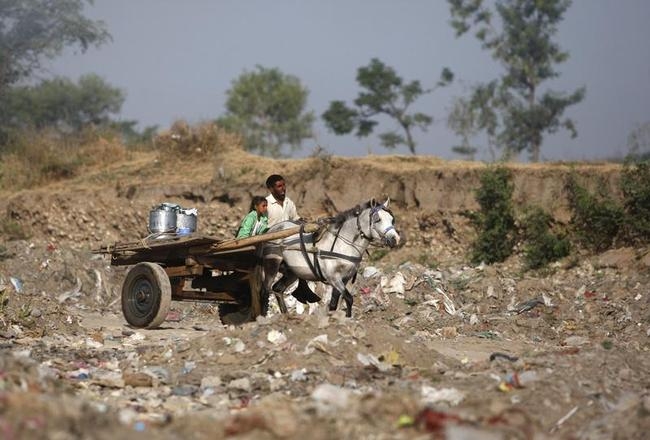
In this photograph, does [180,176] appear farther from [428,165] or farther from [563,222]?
[563,222]

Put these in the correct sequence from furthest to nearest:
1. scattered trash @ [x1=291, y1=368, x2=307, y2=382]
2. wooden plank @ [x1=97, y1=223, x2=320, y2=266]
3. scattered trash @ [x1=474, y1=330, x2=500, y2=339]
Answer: scattered trash @ [x1=474, y1=330, x2=500, y2=339] < wooden plank @ [x1=97, y1=223, x2=320, y2=266] < scattered trash @ [x1=291, y1=368, x2=307, y2=382]

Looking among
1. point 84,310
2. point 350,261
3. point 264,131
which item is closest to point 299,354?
point 350,261

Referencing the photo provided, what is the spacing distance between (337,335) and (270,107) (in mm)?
40931

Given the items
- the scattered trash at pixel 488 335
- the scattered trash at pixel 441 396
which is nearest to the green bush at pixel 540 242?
the scattered trash at pixel 488 335

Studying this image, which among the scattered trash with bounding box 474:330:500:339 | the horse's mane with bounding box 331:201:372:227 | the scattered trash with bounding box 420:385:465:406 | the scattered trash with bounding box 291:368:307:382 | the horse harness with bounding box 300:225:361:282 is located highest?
the horse's mane with bounding box 331:201:372:227

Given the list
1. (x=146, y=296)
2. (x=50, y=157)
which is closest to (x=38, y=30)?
(x=50, y=157)

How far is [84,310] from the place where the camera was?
1772cm

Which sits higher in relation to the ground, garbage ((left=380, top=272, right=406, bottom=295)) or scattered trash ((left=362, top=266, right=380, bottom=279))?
scattered trash ((left=362, top=266, right=380, bottom=279))

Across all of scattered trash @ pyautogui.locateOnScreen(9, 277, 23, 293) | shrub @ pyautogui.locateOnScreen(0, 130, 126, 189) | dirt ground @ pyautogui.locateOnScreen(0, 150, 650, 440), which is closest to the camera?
dirt ground @ pyautogui.locateOnScreen(0, 150, 650, 440)

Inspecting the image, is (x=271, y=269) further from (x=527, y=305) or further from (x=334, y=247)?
(x=527, y=305)

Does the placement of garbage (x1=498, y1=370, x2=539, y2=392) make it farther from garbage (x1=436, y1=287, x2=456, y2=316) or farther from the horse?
garbage (x1=436, y1=287, x2=456, y2=316)

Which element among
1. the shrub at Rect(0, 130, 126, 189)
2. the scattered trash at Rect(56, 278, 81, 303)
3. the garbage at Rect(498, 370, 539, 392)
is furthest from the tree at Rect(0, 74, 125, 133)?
the garbage at Rect(498, 370, 539, 392)

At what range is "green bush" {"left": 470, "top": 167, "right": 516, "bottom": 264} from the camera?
19.8 metres

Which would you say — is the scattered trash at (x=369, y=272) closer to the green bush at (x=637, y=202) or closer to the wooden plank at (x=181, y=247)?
the green bush at (x=637, y=202)
